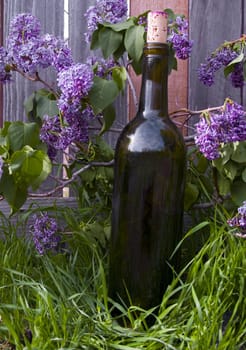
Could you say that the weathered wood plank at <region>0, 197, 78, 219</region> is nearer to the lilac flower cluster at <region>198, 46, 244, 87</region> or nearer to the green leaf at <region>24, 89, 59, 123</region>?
the green leaf at <region>24, 89, 59, 123</region>

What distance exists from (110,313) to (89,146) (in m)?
0.50

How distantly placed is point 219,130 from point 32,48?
0.53 m

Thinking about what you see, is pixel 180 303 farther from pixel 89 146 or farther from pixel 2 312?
pixel 89 146

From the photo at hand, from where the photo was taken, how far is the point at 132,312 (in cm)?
127

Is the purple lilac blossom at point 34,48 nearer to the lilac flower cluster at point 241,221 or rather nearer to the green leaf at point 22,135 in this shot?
the green leaf at point 22,135

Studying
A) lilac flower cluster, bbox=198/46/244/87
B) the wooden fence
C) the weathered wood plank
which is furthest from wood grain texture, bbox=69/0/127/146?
lilac flower cluster, bbox=198/46/244/87

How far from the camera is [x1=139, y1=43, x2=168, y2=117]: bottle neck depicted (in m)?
1.26

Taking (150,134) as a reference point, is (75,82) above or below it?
above

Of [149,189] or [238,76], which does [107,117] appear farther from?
[238,76]

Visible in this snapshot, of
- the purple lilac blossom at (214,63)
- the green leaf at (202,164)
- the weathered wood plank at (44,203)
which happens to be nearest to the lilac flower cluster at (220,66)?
the purple lilac blossom at (214,63)

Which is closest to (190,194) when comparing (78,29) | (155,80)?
(155,80)

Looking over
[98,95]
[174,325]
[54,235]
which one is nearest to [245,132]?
[98,95]

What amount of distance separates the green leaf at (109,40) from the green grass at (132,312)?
535 mm

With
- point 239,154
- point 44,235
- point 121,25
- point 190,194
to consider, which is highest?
point 121,25
